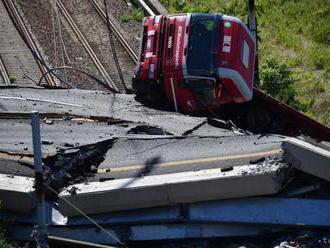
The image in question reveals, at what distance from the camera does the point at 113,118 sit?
12.3m

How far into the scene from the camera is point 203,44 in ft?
45.8

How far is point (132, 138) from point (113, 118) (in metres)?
1.61

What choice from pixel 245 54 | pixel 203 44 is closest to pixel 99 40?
pixel 203 44

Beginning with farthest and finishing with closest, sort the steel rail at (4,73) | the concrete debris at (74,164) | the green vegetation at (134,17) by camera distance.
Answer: the green vegetation at (134,17), the steel rail at (4,73), the concrete debris at (74,164)

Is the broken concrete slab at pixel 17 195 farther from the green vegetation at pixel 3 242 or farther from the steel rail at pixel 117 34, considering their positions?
the steel rail at pixel 117 34

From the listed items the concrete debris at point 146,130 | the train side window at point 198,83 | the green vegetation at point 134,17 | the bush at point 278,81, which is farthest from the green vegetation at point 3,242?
the green vegetation at point 134,17

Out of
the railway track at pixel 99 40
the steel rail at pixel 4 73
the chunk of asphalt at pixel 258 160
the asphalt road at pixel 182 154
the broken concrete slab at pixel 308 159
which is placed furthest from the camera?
the railway track at pixel 99 40

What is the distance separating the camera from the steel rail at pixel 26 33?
17000 mm

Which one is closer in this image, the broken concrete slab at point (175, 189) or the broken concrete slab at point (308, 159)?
the broken concrete slab at point (175, 189)

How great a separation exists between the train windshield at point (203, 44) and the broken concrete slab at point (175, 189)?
492cm

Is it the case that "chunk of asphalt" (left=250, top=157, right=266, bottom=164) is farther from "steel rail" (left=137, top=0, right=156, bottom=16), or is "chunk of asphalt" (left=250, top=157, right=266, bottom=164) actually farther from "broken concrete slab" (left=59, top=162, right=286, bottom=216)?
"steel rail" (left=137, top=0, right=156, bottom=16)

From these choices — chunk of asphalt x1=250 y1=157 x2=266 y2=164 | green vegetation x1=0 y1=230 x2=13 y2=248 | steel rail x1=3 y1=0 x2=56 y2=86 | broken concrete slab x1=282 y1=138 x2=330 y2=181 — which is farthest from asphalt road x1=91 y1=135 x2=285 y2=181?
steel rail x1=3 y1=0 x2=56 y2=86

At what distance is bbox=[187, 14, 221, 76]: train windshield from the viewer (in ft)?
45.0

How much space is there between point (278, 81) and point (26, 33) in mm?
7875
